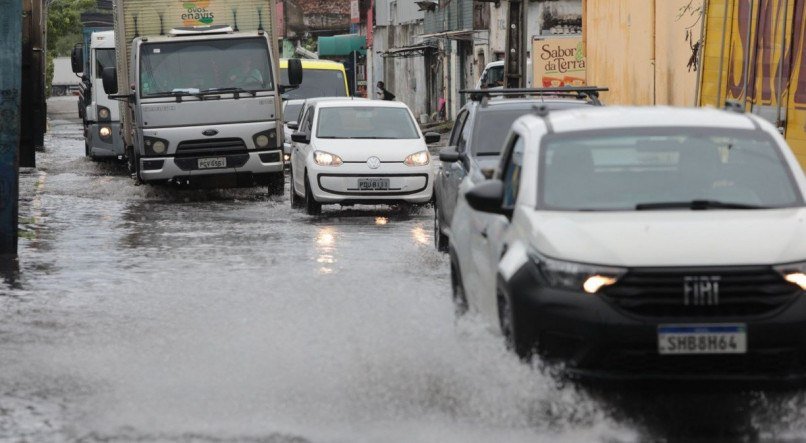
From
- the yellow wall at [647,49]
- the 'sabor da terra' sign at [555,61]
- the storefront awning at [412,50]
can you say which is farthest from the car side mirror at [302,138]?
the storefront awning at [412,50]

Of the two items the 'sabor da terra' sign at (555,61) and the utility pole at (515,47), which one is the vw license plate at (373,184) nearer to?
the utility pole at (515,47)

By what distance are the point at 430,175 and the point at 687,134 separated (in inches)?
513

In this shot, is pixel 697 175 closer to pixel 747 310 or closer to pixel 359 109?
pixel 747 310

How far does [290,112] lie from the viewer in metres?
33.3

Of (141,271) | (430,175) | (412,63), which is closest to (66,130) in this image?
(412,63)

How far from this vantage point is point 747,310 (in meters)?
7.66

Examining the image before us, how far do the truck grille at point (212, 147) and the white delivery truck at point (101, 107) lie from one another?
10438mm

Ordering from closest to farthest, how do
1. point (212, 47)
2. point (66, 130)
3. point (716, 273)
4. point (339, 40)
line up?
1. point (716, 273)
2. point (212, 47)
3. point (66, 130)
4. point (339, 40)

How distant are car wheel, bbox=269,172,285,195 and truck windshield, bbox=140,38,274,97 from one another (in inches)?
67.6

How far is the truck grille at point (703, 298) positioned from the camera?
763 cm

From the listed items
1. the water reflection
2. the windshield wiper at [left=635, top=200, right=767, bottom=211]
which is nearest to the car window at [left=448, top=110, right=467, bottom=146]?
the water reflection

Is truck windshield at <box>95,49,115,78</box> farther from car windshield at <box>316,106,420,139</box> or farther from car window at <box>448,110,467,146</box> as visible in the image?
car window at <box>448,110,467,146</box>

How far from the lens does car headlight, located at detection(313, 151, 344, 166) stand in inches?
852

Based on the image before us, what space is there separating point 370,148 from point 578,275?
1425cm
